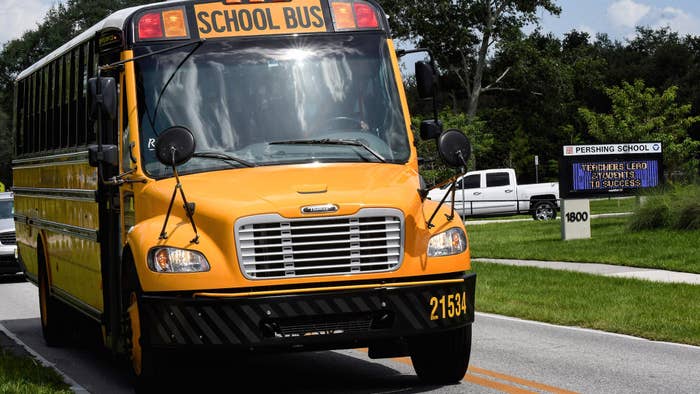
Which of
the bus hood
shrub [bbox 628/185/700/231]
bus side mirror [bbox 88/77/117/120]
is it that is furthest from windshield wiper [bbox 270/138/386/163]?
shrub [bbox 628/185/700/231]

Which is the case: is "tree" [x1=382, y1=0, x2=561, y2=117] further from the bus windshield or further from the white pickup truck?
the bus windshield

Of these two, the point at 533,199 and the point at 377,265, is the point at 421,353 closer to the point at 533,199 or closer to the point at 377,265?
the point at 377,265

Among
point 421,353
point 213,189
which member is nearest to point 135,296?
point 213,189

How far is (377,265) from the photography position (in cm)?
856

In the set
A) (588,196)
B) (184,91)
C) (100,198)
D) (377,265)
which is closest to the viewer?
(377,265)

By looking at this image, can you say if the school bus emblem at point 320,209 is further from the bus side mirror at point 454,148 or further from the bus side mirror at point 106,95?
the bus side mirror at point 106,95

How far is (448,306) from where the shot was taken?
8.74m

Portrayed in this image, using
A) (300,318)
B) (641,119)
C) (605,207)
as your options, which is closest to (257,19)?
(300,318)

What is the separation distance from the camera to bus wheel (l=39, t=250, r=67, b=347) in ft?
45.6

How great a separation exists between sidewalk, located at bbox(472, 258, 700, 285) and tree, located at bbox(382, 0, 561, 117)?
4284 cm

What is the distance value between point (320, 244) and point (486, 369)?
2654 mm

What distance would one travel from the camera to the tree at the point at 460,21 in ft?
215

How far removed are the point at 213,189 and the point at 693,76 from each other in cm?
7725

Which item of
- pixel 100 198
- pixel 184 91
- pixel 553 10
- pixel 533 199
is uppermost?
pixel 553 10
